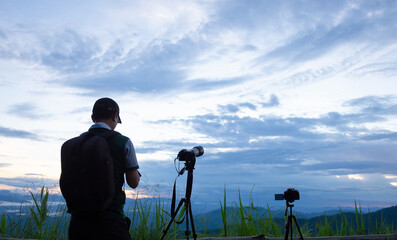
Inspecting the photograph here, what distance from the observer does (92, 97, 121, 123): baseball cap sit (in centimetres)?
407

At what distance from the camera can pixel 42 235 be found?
707cm

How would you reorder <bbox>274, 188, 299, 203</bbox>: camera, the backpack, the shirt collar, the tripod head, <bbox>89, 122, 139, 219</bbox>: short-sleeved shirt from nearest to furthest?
the backpack → <bbox>89, 122, 139, 219</bbox>: short-sleeved shirt → the shirt collar → the tripod head → <bbox>274, 188, 299, 203</bbox>: camera

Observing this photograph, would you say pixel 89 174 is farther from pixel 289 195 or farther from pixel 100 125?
pixel 289 195

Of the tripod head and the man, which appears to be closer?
the man

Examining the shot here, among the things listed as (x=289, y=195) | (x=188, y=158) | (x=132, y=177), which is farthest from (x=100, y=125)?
(x=289, y=195)

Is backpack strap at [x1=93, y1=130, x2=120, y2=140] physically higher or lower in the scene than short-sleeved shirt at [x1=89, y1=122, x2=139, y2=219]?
higher

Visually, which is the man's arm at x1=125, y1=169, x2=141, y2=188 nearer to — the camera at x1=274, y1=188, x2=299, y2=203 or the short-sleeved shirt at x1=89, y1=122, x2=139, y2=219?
the short-sleeved shirt at x1=89, y1=122, x2=139, y2=219

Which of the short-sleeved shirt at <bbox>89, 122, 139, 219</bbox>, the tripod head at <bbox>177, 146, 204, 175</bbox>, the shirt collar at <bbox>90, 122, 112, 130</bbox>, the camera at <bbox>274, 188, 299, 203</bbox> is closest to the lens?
the short-sleeved shirt at <bbox>89, 122, 139, 219</bbox>

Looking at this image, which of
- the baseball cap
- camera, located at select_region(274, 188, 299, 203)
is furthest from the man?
camera, located at select_region(274, 188, 299, 203)

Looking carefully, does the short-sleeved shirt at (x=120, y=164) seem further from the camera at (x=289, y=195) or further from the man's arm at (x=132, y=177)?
the camera at (x=289, y=195)

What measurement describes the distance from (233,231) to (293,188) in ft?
8.91

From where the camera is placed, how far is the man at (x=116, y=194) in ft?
12.5

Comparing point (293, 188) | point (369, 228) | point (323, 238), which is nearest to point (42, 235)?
point (293, 188)

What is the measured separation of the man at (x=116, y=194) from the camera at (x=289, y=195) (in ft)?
7.09
